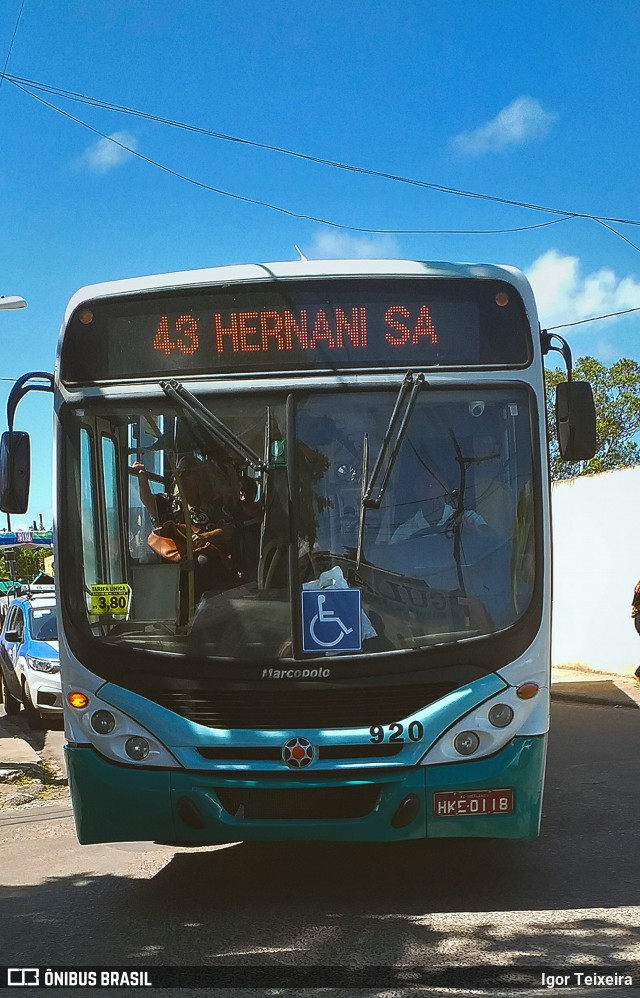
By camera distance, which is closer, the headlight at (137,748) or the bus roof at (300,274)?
the headlight at (137,748)

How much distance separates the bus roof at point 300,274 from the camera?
624 cm

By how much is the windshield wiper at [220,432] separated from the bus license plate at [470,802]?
181cm

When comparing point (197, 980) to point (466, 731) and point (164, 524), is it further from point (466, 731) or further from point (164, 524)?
point (164, 524)

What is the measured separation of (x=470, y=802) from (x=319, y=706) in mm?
853

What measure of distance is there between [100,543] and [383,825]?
6.51ft

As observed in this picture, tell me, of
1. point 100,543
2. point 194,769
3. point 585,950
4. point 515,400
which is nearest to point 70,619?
point 100,543

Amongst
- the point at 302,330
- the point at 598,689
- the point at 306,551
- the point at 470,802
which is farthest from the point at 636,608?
the point at 306,551

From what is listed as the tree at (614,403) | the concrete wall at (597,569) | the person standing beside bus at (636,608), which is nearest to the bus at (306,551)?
the person standing beside bus at (636,608)

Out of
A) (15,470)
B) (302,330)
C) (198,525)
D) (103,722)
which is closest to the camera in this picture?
(103,722)

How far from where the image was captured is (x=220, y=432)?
595cm

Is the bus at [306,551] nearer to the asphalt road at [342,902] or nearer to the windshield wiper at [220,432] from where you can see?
the windshield wiper at [220,432]

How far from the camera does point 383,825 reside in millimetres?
5656

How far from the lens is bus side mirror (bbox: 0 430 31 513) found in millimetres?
6348

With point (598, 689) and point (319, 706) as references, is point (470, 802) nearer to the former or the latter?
point (319, 706)
